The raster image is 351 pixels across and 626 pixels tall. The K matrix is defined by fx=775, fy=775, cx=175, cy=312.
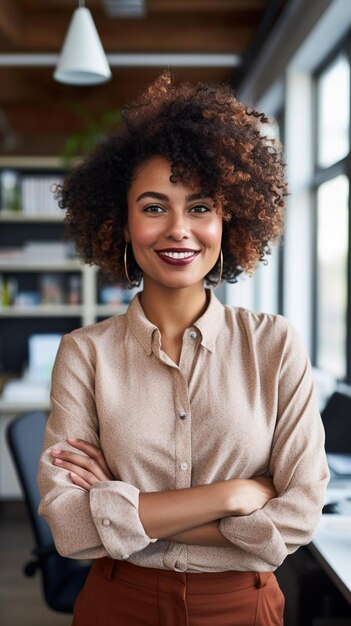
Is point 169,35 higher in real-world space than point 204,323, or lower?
higher

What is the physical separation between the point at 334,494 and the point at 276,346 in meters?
1.17

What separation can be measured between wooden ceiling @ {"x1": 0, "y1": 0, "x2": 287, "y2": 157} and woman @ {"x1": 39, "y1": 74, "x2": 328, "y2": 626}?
3.77m

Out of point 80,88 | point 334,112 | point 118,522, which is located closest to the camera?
point 118,522

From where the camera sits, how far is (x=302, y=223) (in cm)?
494

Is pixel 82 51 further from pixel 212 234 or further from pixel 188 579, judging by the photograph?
pixel 188 579

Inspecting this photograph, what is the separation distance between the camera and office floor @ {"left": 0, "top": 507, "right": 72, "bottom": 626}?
3541mm

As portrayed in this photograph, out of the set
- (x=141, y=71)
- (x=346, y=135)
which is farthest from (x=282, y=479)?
(x=141, y=71)

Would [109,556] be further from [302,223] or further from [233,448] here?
[302,223]

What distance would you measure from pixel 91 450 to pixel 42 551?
44.3 inches

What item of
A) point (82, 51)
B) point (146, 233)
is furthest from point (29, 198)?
point (146, 233)

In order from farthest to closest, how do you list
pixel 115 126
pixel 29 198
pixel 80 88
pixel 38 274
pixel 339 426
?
pixel 80 88
pixel 38 274
pixel 29 198
pixel 115 126
pixel 339 426

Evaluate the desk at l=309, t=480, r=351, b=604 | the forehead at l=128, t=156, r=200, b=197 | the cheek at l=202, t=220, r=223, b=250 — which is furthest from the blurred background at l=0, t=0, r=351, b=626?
the forehead at l=128, t=156, r=200, b=197

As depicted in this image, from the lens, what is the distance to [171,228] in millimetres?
1459

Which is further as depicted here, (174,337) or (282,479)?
(174,337)
